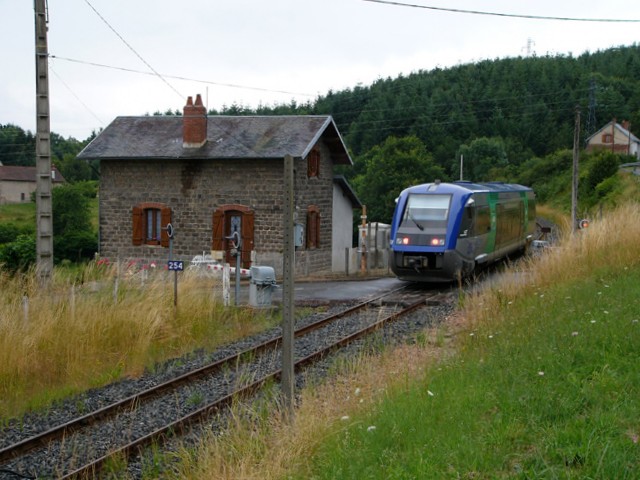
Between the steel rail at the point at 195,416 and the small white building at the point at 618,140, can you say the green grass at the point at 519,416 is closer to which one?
the steel rail at the point at 195,416

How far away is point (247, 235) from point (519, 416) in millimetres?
21341

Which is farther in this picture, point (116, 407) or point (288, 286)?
point (116, 407)

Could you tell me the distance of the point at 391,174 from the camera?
2409 inches

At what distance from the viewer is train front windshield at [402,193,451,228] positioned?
17.6 metres

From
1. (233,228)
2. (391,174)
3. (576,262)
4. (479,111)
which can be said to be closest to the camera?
(576,262)

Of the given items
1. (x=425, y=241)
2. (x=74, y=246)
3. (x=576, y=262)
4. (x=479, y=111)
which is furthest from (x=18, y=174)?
(x=576, y=262)

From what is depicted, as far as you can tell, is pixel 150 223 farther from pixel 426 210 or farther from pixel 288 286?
pixel 288 286

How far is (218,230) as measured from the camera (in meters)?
26.5

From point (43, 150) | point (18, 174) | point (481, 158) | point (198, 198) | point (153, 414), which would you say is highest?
point (481, 158)

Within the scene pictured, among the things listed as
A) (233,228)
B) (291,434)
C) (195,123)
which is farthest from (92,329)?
(195,123)

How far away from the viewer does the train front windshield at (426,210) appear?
57.8 ft

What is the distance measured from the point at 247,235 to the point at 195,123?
4.33m

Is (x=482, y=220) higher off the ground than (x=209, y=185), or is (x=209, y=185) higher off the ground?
(x=209, y=185)

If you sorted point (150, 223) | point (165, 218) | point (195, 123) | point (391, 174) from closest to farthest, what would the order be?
point (195, 123) → point (165, 218) → point (150, 223) → point (391, 174)
